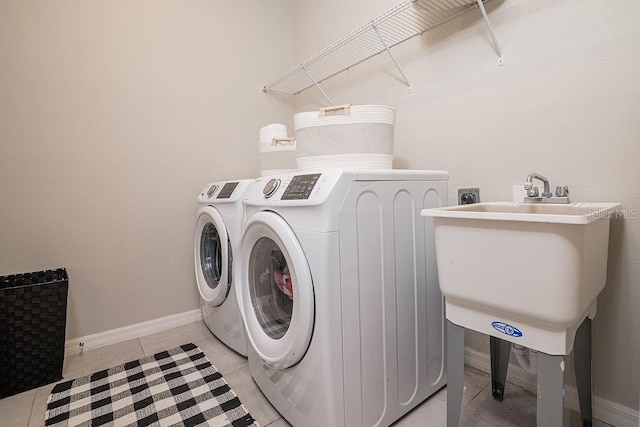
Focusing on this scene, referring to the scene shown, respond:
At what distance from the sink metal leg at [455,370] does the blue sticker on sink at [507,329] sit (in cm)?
11

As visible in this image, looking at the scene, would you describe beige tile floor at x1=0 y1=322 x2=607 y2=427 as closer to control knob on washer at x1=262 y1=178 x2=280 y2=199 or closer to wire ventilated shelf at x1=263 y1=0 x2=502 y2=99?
control knob on washer at x1=262 y1=178 x2=280 y2=199

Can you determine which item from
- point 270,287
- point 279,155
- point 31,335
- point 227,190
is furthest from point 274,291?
point 31,335

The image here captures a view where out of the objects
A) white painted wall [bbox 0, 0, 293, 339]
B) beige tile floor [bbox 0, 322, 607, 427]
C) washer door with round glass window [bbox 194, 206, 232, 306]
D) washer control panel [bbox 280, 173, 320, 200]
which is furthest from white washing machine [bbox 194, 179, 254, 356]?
washer control panel [bbox 280, 173, 320, 200]

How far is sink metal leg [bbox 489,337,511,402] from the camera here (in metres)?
1.25

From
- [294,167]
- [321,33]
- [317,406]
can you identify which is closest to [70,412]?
[317,406]

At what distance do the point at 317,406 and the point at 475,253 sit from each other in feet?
2.28

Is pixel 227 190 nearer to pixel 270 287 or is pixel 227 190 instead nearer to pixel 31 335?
pixel 270 287

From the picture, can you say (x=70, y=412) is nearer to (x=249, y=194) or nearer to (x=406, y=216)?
(x=249, y=194)

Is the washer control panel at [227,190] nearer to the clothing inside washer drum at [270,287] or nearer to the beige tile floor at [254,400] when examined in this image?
the clothing inside washer drum at [270,287]

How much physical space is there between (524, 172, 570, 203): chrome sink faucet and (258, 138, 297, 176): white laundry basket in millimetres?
1142

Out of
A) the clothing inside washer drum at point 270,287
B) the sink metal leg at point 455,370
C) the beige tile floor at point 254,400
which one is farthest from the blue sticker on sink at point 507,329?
the clothing inside washer drum at point 270,287

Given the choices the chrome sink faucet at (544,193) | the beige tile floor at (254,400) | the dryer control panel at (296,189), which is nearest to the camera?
the dryer control panel at (296,189)

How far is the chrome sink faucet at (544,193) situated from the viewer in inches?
42.5

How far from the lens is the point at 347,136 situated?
1.24 metres
